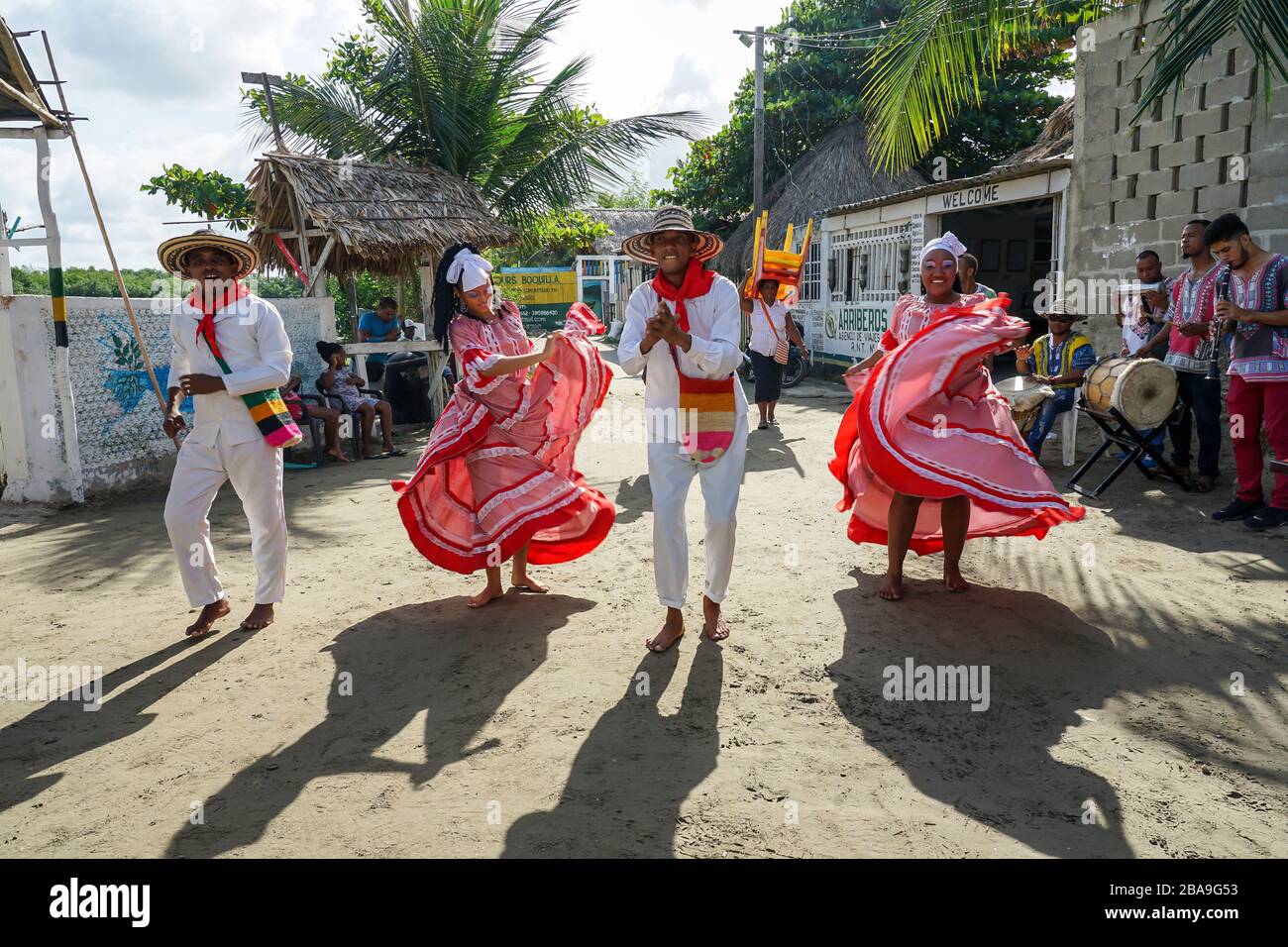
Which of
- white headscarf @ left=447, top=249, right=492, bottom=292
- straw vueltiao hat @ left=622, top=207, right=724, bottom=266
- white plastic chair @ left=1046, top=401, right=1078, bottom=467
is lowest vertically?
white plastic chair @ left=1046, top=401, right=1078, bottom=467

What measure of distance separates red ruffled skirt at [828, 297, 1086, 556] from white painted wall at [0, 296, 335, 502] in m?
6.59

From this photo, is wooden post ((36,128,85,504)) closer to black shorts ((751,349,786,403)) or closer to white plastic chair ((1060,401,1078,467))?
black shorts ((751,349,786,403))

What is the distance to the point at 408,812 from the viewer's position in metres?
2.96

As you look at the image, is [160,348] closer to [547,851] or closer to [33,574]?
[33,574]

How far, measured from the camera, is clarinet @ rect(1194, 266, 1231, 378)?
6.27m

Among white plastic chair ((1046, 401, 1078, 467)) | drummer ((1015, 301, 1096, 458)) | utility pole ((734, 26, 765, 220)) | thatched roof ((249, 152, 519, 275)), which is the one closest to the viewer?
drummer ((1015, 301, 1096, 458))

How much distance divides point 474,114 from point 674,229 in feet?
34.6

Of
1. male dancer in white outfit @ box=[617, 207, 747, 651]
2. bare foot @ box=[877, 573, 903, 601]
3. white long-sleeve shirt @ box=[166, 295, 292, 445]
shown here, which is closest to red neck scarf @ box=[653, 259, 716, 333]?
male dancer in white outfit @ box=[617, 207, 747, 651]

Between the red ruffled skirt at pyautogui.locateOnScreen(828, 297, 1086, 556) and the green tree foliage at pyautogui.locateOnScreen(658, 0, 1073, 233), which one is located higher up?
the green tree foliage at pyautogui.locateOnScreen(658, 0, 1073, 233)

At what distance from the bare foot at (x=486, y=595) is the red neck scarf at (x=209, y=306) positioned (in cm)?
175

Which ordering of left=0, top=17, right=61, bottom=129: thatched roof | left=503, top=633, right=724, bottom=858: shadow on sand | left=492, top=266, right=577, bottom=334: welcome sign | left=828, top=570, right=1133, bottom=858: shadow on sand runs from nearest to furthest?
left=503, top=633, right=724, bottom=858: shadow on sand < left=828, top=570, right=1133, bottom=858: shadow on sand < left=0, top=17, right=61, bottom=129: thatched roof < left=492, top=266, right=577, bottom=334: welcome sign

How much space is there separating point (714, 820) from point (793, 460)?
21.4ft

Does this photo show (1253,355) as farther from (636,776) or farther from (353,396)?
(353,396)

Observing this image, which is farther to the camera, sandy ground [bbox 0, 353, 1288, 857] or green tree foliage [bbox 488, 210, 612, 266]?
green tree foliage [bbox 488, 210, 612, 266]
